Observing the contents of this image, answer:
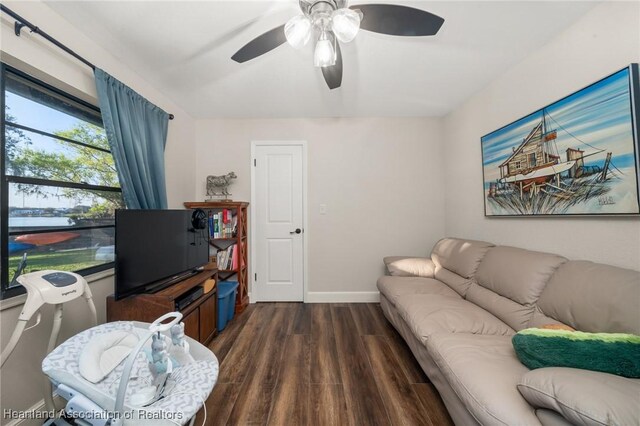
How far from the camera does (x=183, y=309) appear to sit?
1670mm

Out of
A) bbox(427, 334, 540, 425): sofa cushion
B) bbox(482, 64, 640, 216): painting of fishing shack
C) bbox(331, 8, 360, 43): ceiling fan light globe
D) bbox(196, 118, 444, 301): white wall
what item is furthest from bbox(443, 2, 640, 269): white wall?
bbox(331, 8, 360, 43): ceiling fan light globe

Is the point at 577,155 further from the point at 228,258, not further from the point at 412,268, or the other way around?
the point at 228,258

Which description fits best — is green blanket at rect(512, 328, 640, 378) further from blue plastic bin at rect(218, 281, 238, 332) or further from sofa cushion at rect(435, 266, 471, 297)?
blue plastic bin at rect(218, 281, 238, 332)

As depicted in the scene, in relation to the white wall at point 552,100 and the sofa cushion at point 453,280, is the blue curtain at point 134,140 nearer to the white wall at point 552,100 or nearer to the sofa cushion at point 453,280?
the sofa cushion at point 453,280

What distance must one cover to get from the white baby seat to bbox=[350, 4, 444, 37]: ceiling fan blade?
1.84m

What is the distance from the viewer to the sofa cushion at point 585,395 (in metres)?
0.67

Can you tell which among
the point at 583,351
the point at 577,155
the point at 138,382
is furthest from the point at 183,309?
the point at 577,155

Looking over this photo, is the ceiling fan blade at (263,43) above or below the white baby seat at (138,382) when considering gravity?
above

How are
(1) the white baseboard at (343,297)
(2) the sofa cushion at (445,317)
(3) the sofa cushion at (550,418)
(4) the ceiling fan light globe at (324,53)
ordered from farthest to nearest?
1. (1) the white baseboard at (343,297)
2. (2) the sofa cushion at (445,317)
3. (4) the ceiling fan light globe at (324,53)
4. (3) the sofa cushion at (550,418)

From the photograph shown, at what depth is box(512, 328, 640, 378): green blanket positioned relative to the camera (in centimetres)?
84

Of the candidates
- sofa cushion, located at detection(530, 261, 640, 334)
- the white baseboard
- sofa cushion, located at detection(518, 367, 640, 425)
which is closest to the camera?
sofa cushion, located at detection(518, 367, 640, 425)

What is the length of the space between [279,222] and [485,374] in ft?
7.98

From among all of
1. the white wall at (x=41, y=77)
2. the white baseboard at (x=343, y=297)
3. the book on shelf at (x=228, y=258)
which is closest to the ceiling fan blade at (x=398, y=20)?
the white wall at (x=41, y=77)

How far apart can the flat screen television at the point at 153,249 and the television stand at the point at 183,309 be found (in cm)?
9
